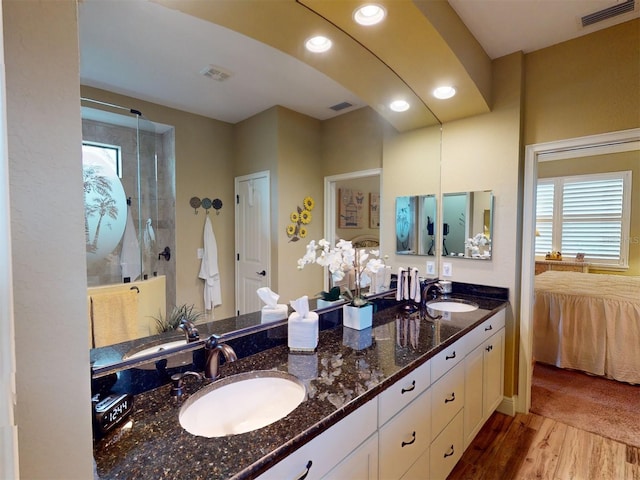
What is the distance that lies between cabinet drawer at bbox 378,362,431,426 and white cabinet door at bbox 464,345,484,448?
568 mm

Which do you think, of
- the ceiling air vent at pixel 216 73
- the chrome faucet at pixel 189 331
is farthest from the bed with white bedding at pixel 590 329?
the ceiling air vent at pixel 216 73

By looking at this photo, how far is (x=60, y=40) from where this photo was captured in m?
0.47

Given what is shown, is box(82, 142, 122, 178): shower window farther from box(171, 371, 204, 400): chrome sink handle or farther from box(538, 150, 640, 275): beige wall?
box(538, 150, 640, 275): beige wall

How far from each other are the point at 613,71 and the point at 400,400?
251 cm

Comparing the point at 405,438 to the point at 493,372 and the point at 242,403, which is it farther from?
the point at 493,372

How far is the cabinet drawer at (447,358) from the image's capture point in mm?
1543

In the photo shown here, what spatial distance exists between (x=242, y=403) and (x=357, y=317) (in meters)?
0.82

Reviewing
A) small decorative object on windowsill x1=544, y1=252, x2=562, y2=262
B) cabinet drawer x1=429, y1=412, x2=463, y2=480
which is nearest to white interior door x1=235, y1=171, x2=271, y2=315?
cabinet drawer x1=429, y1=412, x2=463, y2=480

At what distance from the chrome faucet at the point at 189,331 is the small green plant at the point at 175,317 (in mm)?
15

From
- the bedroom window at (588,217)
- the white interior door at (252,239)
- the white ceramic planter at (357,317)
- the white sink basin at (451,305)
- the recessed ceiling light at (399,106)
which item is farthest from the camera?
the bedroom window at (588,217)

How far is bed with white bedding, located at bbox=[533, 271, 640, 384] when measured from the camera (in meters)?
2.96

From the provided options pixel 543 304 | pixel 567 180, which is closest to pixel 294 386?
pixel 543 304

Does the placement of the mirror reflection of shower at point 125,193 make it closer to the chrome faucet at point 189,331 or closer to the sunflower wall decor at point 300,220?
the chrome faucet at point 189,331

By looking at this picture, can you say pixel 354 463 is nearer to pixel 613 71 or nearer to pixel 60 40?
pixel 60 40
